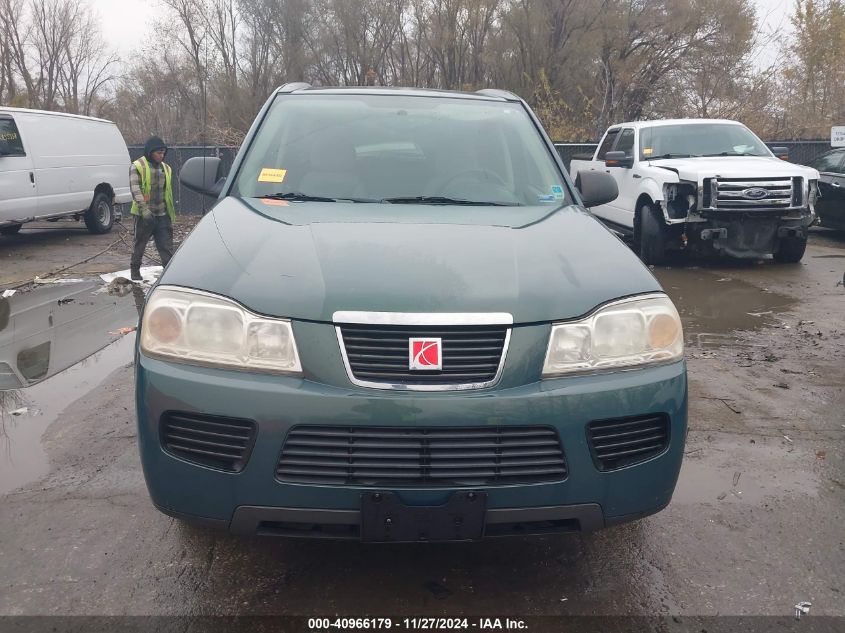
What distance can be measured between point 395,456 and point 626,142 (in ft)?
33.0

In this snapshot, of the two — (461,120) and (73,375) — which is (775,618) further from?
(73,375)

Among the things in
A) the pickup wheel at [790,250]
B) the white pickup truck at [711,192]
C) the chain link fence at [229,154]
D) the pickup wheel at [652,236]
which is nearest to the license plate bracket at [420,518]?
the white pickup truck at [711,192]

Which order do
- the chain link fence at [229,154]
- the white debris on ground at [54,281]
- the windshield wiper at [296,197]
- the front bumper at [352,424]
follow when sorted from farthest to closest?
the chain link fence at [229,154]
the white debris on ground at [54,281]
the windshield wiper at [296,197]
the front bumper at [352,424]

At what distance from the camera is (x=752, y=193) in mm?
8891

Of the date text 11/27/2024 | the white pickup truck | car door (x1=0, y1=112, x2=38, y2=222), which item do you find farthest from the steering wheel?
car door (x1=0, y1=112, x2=38, y2=222)

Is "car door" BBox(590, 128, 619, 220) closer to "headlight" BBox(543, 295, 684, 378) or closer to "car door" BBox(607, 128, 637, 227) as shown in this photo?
"car door" BBox(607, 128, 637, 227)

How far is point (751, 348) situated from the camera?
5906 millimetres

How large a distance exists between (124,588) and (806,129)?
24703mm

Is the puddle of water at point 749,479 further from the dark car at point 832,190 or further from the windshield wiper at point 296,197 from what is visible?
the dark car at point 832,190

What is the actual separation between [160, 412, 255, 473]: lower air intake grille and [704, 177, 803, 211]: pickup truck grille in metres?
8.02

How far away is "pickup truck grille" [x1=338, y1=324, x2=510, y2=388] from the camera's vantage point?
2148 mm

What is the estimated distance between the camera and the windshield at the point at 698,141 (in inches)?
396

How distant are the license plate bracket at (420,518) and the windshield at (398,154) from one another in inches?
61.9

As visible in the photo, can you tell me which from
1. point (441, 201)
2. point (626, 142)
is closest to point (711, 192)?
point (626, 142)
